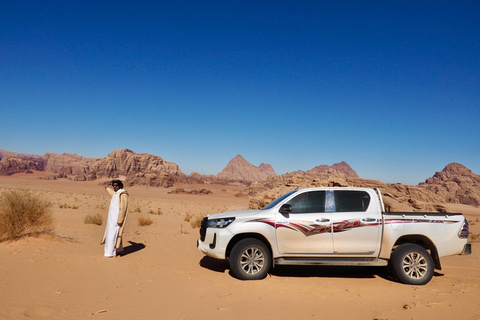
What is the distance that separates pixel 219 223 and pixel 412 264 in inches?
162

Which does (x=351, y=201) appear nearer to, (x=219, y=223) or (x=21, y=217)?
(x=219, y=223)

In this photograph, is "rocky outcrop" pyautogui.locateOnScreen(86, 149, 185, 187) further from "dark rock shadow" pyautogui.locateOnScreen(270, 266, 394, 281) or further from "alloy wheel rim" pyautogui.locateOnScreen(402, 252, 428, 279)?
"alloy wheel rim" pyautogui.locateOnScreen(402, 252, 428, 279)

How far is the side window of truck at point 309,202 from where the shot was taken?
689cm

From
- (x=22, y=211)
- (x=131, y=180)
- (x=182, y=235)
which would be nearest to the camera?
(x=22, y=211)

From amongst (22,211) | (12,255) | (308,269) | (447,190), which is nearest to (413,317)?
(308,269)

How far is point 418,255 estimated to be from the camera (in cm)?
656

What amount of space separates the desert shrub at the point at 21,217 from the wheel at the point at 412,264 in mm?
9996

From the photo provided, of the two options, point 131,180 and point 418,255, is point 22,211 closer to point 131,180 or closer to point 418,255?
point 418,255

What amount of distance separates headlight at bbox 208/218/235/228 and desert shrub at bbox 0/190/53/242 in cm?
620

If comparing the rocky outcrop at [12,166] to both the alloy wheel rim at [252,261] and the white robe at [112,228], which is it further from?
the alloy wheel rim at [252,261]

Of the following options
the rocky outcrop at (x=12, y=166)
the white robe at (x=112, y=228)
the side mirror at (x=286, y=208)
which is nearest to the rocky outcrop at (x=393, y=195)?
the side mirror at (x=286, y=208)

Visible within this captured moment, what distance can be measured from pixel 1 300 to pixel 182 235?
932 cm

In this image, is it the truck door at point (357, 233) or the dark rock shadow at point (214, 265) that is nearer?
the truck door at point (357, 233)

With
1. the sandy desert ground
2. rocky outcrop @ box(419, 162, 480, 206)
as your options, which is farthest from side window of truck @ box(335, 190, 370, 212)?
rocky outcrop @ box(419, 162, 480, 206)
